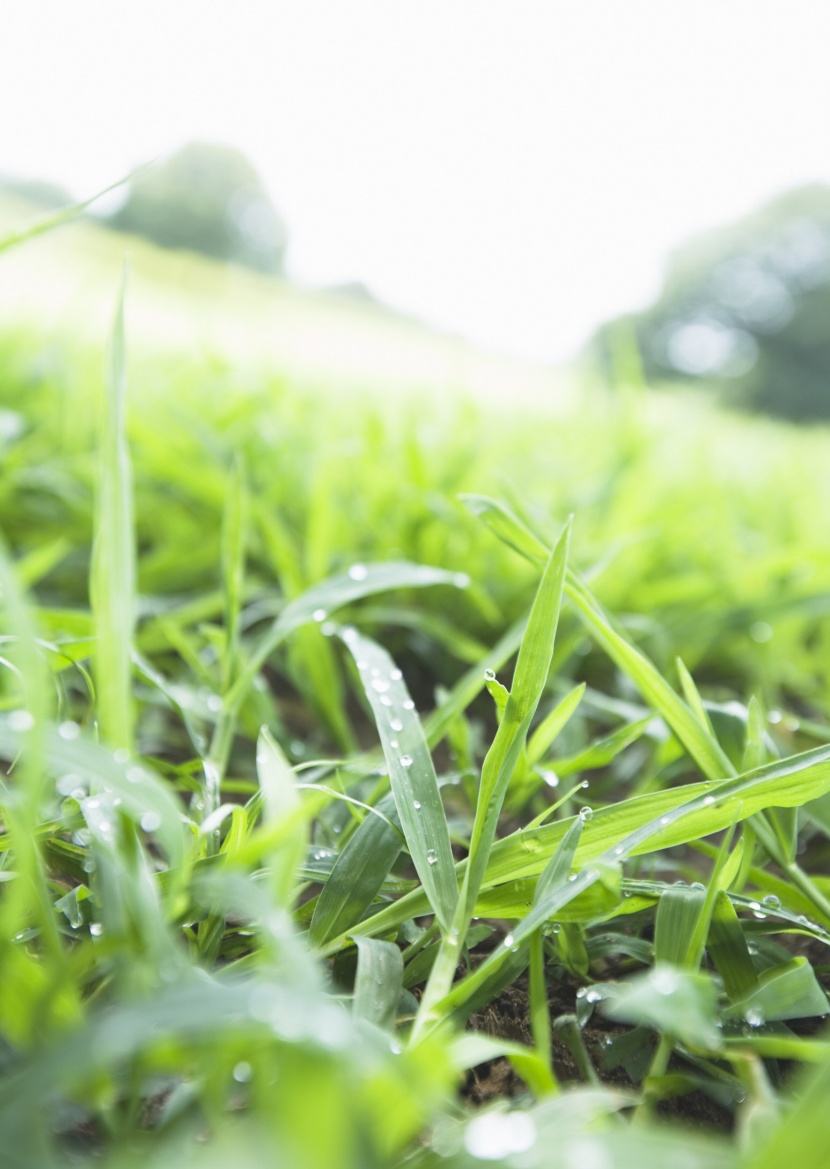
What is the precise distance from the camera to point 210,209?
21.2 meters

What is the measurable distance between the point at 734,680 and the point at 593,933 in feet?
1.60

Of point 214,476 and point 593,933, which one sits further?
point 214,476

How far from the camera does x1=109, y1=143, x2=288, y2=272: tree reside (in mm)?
20000

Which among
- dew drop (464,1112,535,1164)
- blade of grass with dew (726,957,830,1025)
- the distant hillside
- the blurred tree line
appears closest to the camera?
dew drop (464,1112,535,1164)

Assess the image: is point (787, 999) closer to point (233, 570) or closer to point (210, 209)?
point (233, 570)

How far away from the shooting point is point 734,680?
816mm

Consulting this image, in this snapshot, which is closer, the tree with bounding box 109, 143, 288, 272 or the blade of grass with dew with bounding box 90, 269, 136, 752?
the blade of grass with dew with bounding box 90, 269, 136, 752

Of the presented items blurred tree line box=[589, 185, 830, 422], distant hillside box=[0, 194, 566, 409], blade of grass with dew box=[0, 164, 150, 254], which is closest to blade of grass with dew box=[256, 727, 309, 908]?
blade of grass with dew box=[0, 164, 150, 254]

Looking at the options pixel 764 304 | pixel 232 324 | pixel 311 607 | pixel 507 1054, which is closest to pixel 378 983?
pixel 507 1054

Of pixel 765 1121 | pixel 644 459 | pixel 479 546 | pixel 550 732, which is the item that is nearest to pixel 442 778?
pixel 550 732

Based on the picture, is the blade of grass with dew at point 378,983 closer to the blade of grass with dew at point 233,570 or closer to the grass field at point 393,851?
the grass field at point 393,851

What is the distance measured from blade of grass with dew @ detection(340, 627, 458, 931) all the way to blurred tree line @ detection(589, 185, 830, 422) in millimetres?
14617

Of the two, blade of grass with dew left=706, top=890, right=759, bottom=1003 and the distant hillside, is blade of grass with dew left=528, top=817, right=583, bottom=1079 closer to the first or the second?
blade of grass with dew left=706, top=890, right=759, bottom=1003

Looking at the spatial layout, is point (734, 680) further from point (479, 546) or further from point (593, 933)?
point (593, 933)
